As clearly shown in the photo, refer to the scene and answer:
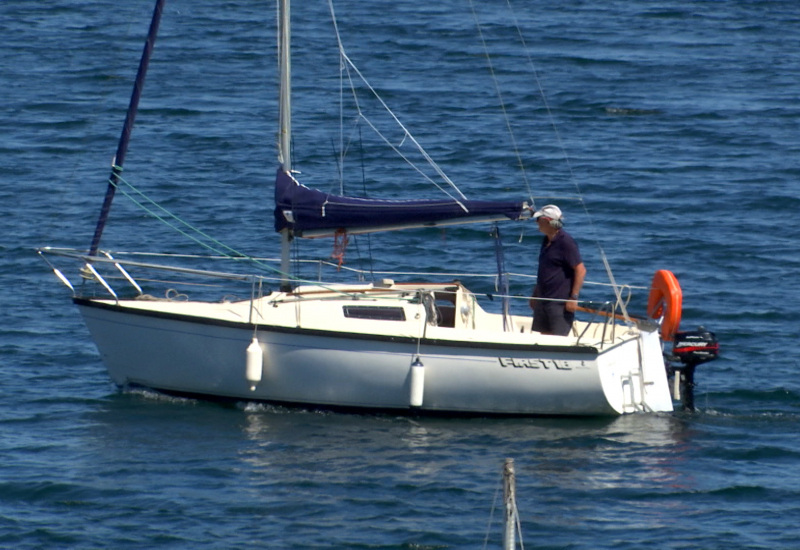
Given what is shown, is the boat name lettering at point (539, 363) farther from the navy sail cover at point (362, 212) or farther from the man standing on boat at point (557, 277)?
the navy sail cover at point (362, 212)

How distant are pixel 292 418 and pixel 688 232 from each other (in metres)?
9.93

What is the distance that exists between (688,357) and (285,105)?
510cm

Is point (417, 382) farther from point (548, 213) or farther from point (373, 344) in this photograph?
point (548, 213)

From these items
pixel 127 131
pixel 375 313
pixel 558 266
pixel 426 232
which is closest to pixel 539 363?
pixel 558 266

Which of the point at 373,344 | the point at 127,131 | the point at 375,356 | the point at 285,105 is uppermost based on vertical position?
the point at 285,105

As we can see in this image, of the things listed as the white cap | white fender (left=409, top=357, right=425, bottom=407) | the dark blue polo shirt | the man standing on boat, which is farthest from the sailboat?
the dark blue polo shirt

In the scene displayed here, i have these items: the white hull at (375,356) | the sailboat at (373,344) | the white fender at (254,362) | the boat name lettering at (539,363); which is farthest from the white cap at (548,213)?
the white fender at (254,362)

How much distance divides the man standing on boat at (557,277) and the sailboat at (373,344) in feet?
0.85

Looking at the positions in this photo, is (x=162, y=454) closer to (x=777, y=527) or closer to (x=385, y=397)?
(x=385, y=397)

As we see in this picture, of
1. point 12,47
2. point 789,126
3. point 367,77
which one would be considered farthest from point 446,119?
point 12,47

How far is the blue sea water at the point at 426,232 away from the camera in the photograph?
13336 millimetres

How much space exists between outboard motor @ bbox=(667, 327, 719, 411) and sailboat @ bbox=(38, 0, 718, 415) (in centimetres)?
2

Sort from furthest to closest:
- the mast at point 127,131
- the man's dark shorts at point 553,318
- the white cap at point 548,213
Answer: the mast at point 127,131, the man's dark shorts at point 553,318, the white cap at point 548,213

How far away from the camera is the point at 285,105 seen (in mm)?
16281
